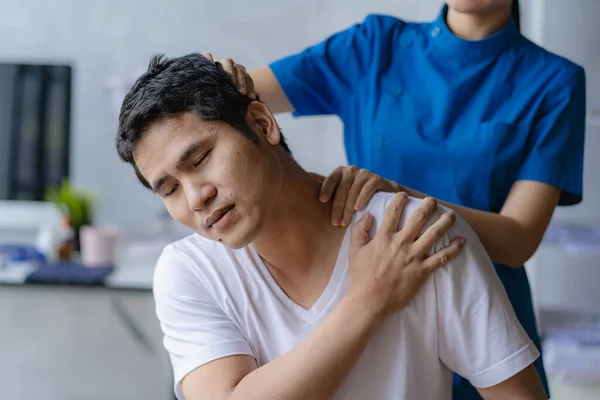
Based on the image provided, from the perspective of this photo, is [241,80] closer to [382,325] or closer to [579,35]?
[382,325]

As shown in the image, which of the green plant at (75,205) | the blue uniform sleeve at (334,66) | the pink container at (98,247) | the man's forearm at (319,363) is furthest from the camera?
the green plant at (75,205)

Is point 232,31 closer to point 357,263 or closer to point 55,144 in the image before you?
point 55,144

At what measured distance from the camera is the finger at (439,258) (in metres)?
1.17

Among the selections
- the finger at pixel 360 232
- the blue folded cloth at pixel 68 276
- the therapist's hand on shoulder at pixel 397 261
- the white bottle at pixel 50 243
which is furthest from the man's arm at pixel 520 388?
the white bottle at pixel 50 243

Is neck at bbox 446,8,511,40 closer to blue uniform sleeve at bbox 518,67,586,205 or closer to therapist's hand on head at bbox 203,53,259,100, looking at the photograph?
blue uniform sleeve at bbox 518,67,586,205

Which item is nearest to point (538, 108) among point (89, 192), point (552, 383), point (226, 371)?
point (226, 371)

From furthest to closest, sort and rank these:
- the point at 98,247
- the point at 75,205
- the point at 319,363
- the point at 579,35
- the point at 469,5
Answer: the point at 75,205 < the point at 98,247 < the point at 579,35 < the point at 469,5 < the point at 319,363

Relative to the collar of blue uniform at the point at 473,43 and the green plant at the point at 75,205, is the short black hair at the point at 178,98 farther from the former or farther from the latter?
the green plant at the point at 75,205

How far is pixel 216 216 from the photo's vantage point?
1121mm

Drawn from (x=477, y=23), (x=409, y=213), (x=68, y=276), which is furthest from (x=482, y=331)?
(x=68, y=276)

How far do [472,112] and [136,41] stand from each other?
2.40 m

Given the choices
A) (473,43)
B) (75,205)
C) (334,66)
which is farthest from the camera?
(75,205)

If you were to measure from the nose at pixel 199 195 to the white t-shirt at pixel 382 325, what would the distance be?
18 centimetres

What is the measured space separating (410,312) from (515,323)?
0.17 m
